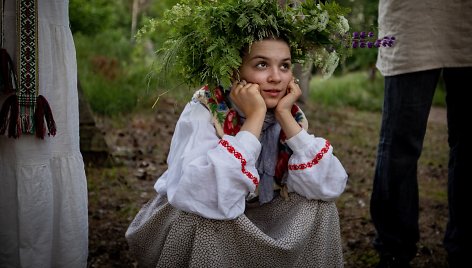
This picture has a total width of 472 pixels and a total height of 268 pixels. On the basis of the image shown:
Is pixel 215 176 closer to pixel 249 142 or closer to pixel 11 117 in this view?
pixel 249 142

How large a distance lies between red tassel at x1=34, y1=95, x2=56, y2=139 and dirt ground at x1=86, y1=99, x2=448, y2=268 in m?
0.61

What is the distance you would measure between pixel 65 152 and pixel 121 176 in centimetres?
230

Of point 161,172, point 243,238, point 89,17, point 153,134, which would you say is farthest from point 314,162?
point 89,17

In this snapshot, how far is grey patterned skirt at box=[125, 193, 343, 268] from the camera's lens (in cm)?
216

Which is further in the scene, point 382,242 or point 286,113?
point 382,242

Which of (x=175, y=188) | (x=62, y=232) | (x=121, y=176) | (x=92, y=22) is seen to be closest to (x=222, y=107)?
(x=175, y=188)

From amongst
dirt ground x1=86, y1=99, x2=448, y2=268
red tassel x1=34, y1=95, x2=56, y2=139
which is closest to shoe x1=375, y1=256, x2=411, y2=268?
dirt ground x1=86, y1=99, x2=448, y2=268

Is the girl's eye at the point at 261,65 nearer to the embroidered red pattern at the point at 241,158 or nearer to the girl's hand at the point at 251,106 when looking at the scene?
the girl's hand at the point at 251,106

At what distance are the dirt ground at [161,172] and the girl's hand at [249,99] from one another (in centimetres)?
35

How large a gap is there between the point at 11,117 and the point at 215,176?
0.88 m

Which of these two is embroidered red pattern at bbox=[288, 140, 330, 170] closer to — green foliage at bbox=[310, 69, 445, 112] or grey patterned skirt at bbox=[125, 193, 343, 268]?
grey patterned skirt at bbox=[125, 193, 343, 268]

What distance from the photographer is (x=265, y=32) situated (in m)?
2.33

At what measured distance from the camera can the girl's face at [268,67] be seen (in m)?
2.36

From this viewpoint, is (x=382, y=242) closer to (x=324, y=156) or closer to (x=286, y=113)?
(x=324, y=156)
